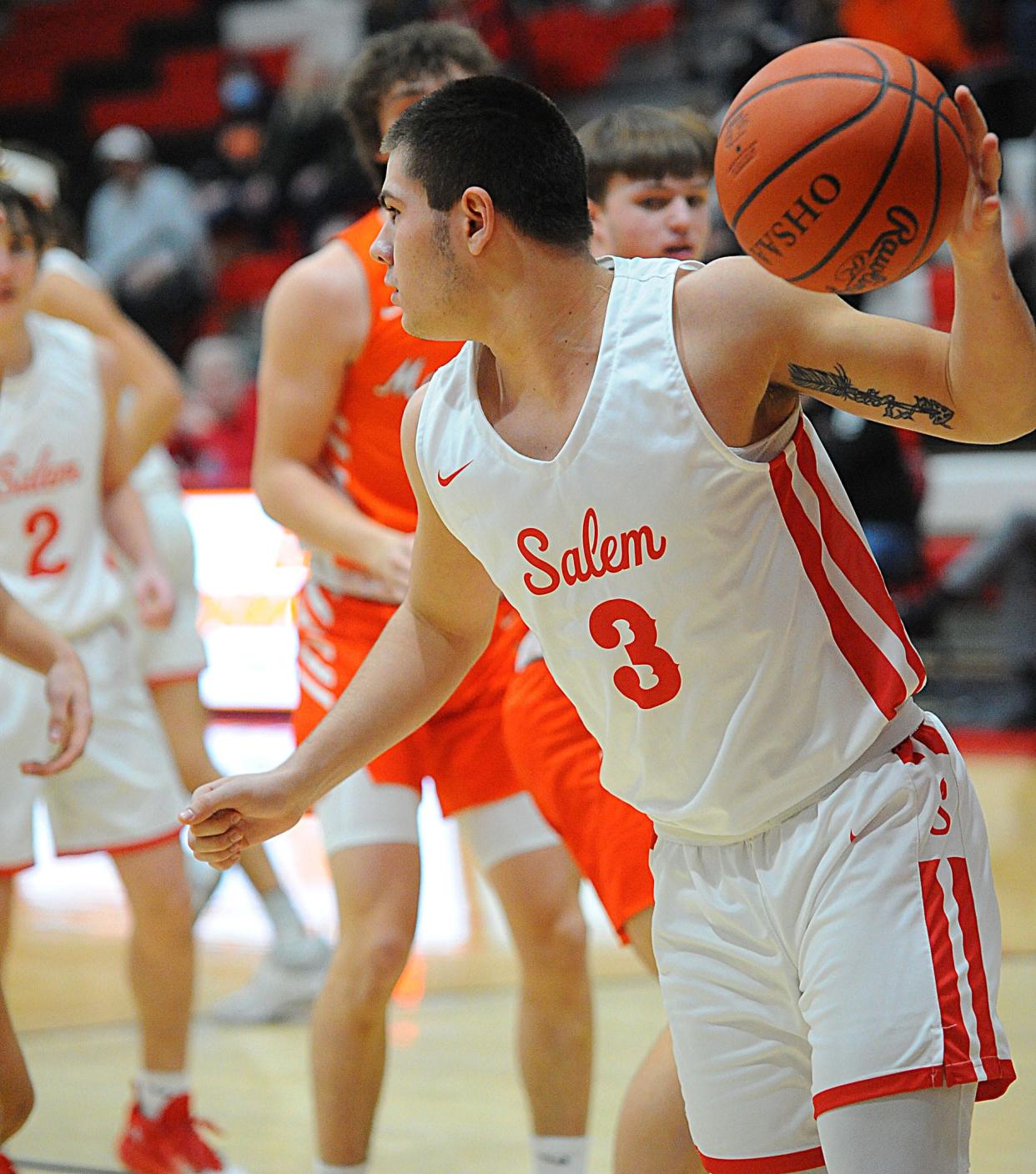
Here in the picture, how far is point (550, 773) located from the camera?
3133 mm

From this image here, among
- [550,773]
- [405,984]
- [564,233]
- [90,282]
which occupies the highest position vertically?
[564,233]

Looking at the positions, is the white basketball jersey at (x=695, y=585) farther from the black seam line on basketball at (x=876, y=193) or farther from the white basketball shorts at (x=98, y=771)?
the white basketball shorts at (x=98, y=771)

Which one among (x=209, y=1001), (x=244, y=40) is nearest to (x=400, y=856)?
(x=209, y=1001)

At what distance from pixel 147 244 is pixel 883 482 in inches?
288

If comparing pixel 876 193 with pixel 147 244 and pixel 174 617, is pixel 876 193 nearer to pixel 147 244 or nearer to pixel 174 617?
pixel 174 617

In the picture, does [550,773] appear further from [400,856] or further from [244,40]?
[244,40]

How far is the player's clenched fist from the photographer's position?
237 cm

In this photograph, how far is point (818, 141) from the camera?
2.02 meters

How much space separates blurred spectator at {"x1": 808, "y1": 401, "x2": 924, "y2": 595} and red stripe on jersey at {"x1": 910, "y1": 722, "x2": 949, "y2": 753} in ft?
19.2

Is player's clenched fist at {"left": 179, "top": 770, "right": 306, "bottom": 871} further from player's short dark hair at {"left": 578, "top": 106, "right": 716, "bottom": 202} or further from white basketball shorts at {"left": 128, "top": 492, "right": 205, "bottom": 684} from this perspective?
white basketball shorts at {"left": 128, "top": 492, "right": 205, "bottom": 684}

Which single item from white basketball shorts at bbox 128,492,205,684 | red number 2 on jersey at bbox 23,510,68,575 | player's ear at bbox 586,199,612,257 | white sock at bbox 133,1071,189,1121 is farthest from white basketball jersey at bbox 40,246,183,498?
player's ear at bbox 586,199,612,257

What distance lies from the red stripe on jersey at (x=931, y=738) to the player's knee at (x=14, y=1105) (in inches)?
62.0

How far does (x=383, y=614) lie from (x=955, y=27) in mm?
8275

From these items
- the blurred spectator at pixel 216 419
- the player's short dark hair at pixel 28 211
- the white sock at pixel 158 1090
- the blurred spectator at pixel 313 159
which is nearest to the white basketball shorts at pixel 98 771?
the white sock at pixel 158 1090
